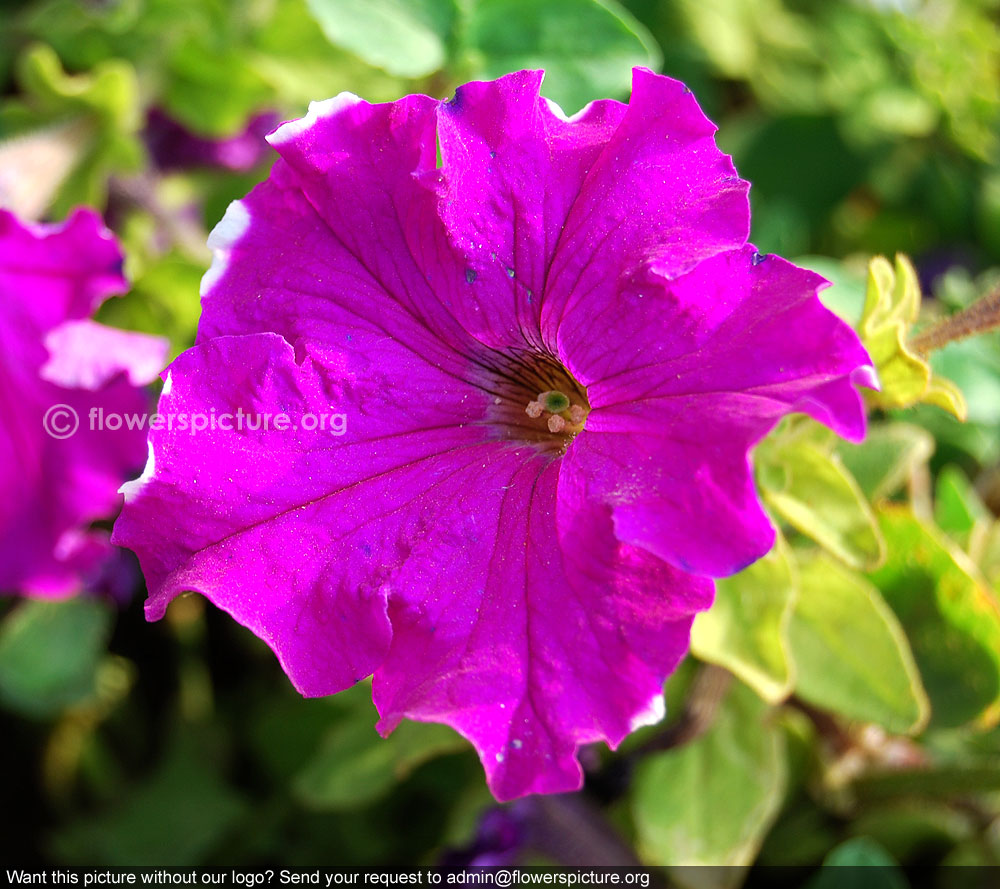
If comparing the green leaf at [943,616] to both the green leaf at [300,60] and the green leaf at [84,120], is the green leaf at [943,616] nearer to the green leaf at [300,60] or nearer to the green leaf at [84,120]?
the green leaf at [300,60]

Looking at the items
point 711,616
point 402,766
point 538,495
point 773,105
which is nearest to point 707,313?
point 538,495

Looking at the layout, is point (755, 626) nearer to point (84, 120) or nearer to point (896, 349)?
point (896, 349)

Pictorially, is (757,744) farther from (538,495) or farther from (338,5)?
(338,5)

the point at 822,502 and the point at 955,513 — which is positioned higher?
the point at 822,502

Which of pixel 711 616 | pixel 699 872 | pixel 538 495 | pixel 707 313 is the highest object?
pixel 707 313

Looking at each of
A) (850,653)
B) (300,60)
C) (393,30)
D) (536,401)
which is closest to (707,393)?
(536,401)

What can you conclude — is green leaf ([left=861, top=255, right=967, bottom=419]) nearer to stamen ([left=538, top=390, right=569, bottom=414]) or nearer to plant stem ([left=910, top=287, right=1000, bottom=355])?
plant stem ([left=910, top=287, right=1000, bottom=355])
